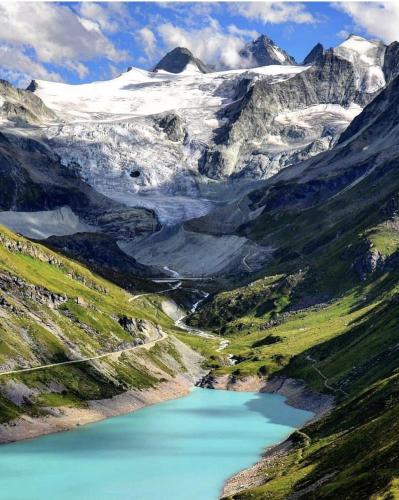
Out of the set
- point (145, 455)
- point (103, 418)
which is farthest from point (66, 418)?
point (145, 455)

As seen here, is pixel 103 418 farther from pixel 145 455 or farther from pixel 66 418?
pixel 145 455

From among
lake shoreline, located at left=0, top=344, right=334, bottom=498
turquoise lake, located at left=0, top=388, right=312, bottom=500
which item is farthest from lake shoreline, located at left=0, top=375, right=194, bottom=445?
turquoise lake, located at left=0, top=388, right=312, bottom=500

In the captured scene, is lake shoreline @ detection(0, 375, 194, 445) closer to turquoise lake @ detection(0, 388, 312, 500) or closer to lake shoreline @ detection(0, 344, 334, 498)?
lake shoreline @ detection(0, 344, 334, 498)

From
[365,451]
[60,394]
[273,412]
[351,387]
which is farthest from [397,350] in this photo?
[365,451]

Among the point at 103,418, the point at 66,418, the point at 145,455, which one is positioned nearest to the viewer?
the point at 145,455

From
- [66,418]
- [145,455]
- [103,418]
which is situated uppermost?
[103,418]

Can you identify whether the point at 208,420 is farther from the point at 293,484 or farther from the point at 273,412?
the point at 293,484

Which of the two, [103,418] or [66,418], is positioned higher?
[103,418]

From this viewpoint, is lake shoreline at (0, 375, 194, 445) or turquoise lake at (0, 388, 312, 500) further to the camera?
lake shoreline at (0, 375, 194, 445)
